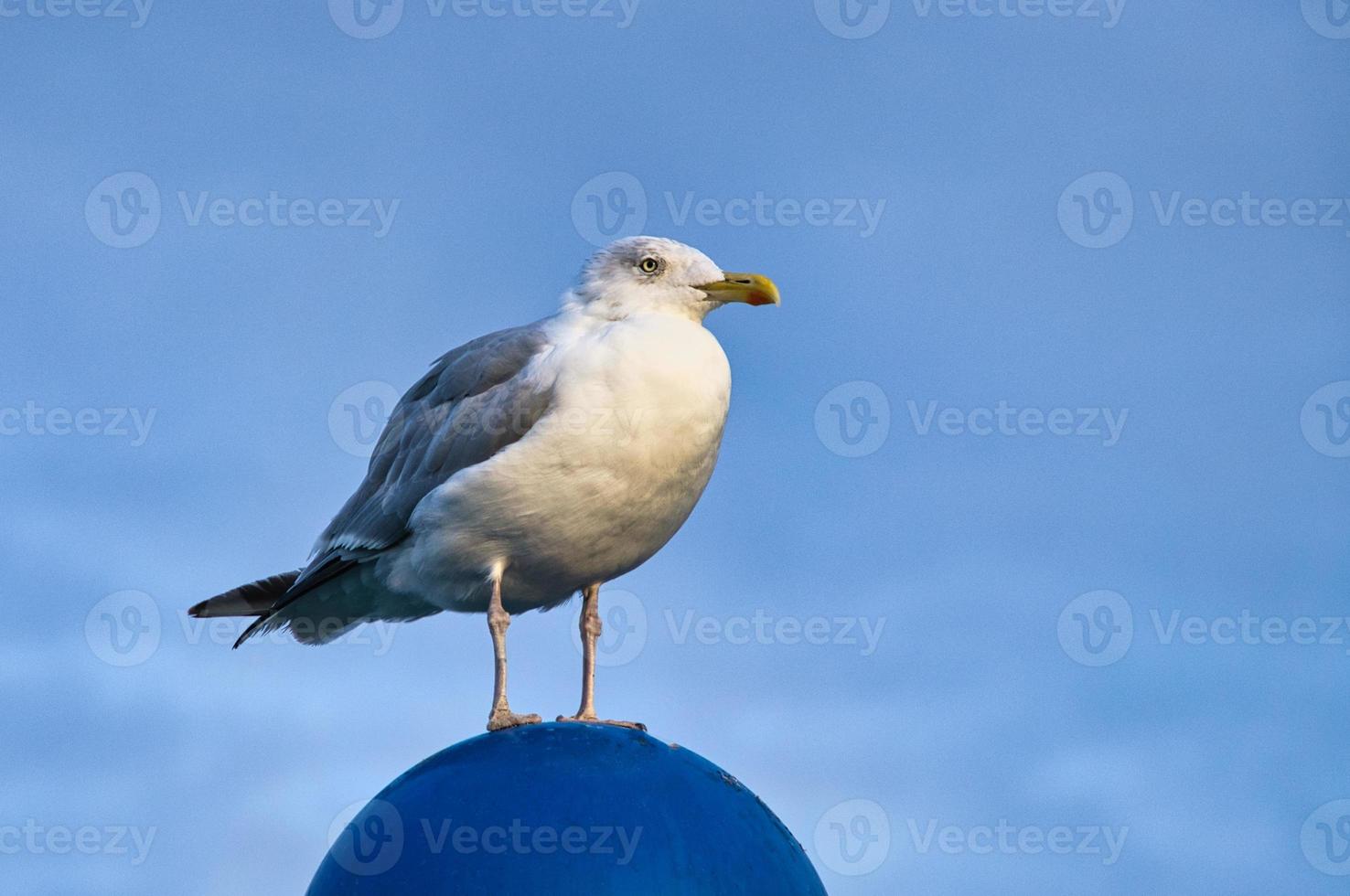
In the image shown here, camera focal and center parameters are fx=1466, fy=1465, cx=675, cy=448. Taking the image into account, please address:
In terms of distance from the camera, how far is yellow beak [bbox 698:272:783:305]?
895cm

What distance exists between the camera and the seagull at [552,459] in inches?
320

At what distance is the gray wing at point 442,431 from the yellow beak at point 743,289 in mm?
1107

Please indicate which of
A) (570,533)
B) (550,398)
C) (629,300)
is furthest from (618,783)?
(629,300)

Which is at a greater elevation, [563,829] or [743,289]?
[743,289]

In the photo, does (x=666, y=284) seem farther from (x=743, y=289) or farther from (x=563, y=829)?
(x=563, y=829)

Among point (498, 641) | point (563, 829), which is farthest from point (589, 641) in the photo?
point (563, 829)

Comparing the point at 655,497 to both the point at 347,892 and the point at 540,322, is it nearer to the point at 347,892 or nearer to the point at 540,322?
the point at 540,322

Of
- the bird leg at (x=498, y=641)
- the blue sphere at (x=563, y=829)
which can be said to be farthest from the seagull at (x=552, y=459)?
the blue sphere at (x=563, y=829)

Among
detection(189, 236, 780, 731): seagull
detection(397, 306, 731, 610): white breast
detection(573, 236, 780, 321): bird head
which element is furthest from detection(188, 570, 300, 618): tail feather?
detection(573, 236, 780, 321): bird head

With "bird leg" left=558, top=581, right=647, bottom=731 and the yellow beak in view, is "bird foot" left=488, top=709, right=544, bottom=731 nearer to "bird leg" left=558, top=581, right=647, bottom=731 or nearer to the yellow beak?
"bird leg" left=558, top=581, right=647, bottom=731

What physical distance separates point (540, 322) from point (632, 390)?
1.21 metres

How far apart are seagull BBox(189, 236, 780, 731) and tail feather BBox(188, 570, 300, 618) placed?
28 cm

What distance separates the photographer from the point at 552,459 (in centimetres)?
807

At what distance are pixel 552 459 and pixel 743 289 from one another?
1763 mm
